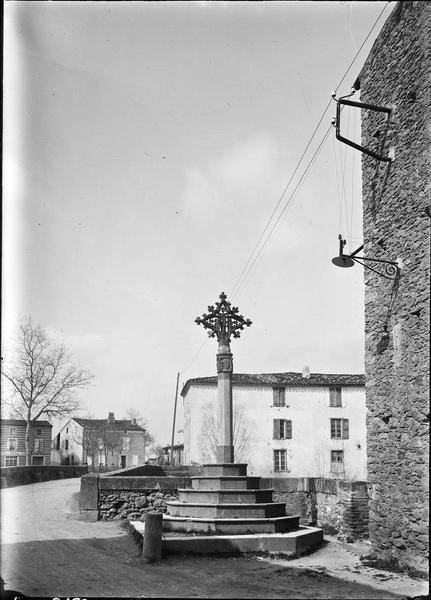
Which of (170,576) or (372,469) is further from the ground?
(372,469)

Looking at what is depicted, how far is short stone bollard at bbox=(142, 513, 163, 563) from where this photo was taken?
959 cm

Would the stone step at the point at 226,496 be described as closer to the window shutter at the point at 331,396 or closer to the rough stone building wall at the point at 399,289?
the rough stone building wall at the point at 399,289

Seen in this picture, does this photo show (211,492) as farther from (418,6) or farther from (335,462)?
(335,462)

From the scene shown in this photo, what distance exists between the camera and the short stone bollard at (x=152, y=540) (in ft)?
31.4

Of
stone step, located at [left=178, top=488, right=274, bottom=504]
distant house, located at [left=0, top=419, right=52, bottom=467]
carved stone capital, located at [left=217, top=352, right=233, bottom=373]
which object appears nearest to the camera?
stone step, located at [left=178, top=488, right=274, bottom=504]

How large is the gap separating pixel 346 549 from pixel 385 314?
4592 mm

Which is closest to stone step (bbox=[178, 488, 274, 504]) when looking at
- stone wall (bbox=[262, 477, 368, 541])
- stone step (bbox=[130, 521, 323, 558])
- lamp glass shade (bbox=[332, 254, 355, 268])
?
stone step (bbox=[130, 521, 323, 558])

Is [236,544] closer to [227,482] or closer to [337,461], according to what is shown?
[227,482]

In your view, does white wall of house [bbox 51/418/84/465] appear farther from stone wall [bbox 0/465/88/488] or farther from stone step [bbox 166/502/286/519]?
stone step [bbox 166/502/286/519]

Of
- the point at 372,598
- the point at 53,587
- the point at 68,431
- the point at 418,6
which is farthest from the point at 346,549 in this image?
the point at 68,431

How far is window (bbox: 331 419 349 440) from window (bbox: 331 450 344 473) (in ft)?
3.40

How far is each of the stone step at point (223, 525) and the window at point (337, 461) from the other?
32.6 meters

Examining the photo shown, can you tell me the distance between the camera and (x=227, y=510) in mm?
11852

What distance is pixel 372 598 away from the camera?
739 cm
